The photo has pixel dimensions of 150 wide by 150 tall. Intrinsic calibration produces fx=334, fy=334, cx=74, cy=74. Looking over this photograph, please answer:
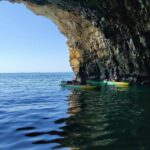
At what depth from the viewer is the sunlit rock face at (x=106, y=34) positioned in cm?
3956

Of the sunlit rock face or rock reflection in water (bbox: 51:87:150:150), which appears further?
the sunlit rock face

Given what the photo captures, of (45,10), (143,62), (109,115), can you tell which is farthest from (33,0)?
(109,115)

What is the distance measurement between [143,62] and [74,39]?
20609 mm

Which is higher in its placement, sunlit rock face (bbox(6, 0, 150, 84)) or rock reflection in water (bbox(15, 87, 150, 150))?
sunlit rock face (bbox(6, 0, 150, 84))

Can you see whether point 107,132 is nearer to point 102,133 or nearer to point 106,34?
point 102,133

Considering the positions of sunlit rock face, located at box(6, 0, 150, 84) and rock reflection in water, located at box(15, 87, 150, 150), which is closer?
rock reflection in water, located at box(15, 87, 150, 150)

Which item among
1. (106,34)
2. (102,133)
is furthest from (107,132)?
(106,34)

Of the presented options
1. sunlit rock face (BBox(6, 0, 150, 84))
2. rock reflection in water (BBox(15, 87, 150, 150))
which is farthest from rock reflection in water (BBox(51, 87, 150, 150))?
sunlit rock face (BBox(6, 0, 150, 84))

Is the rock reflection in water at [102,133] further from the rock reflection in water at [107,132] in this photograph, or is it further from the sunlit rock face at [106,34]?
the sunlit rock face at [106,34]

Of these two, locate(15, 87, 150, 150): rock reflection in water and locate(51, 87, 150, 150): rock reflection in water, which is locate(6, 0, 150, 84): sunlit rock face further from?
locate(15, 87, 150, 150): rock reflection in water

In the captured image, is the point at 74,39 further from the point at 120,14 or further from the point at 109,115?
the point at 109,115

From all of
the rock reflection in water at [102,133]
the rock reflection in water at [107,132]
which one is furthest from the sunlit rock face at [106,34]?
the rock reflection in water at [102,133]

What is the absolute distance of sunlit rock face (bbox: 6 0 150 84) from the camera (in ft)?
130

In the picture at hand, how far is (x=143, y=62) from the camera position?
154ft
